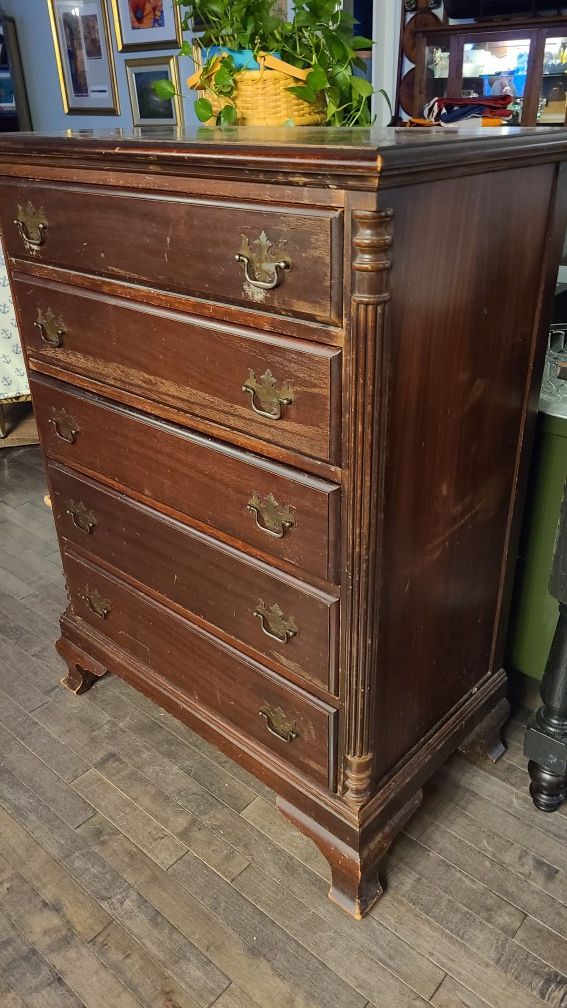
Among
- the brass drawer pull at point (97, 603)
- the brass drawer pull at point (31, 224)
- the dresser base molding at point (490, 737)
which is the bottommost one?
the dresser base molding at point (490, 737)

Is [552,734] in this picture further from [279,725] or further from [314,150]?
[314,150]

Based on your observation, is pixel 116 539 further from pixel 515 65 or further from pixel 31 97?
pixel 515 65

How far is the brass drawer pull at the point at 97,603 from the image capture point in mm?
1706

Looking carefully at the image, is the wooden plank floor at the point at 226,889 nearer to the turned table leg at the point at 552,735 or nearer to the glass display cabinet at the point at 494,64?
the turned table leg at the point at 552,735

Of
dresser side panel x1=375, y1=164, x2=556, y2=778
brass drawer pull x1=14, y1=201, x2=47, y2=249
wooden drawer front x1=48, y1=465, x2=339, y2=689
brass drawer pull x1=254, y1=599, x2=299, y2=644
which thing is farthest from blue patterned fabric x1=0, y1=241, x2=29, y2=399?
dresser side panel x1=375, y1=164, x2=556, y2=778

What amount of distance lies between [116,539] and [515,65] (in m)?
4.79

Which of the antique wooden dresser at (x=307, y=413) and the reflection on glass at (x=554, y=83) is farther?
the reflection on glass at (x=554, y=83)

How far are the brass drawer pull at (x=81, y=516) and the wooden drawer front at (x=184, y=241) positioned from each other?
509 millimetres

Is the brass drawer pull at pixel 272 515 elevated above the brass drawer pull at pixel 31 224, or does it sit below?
below

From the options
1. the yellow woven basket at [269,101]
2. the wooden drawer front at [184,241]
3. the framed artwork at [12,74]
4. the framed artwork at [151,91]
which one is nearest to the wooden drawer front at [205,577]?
the wooden drawer front at [184,241]

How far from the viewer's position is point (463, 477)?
1.24 m

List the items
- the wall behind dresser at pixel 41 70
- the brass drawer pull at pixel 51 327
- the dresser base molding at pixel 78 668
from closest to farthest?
the brass drawer pull at pixel 51 327
the dresser base molding at pixel 78 668
the wall behind dresser at pixel 41 70

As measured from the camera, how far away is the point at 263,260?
0.97 metres

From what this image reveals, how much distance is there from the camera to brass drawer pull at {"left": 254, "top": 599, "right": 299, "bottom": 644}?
1.23m
